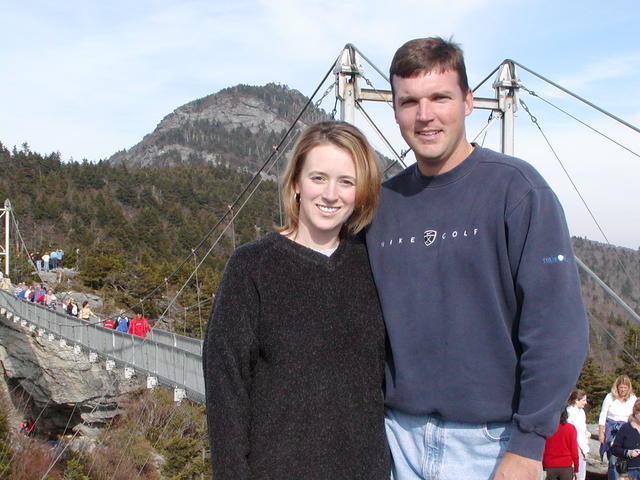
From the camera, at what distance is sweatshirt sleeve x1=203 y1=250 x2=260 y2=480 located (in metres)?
1.41

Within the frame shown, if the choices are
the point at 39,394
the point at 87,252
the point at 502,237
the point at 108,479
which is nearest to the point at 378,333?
the point at 502,237

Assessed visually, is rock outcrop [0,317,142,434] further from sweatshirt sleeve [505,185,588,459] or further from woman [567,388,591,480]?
sweatshirt sleeve [505,185,588,459]

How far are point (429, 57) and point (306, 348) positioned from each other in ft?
2.13

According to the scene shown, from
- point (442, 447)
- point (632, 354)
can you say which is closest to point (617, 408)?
point (442, 447)

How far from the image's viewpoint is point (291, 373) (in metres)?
1.46

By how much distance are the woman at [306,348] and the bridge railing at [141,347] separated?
5269 millimetres

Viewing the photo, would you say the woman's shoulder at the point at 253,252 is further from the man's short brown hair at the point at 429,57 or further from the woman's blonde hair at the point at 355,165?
the man's short brown hair at the point at 429,57

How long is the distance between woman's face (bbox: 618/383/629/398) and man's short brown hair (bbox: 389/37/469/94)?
12.1 ft

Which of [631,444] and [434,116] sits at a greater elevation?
[434,116]

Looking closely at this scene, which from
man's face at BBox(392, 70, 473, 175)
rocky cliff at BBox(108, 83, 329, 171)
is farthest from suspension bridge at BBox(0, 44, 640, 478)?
rocky cliff at BBox(108, 83, 329, 171)

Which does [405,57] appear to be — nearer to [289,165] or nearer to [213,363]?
[289,165]

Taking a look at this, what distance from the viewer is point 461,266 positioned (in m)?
1.39

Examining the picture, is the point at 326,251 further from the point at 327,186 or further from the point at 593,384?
the point at 593,384

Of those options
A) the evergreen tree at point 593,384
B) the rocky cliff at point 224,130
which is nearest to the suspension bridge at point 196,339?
the evergreen tree at point 593,384
